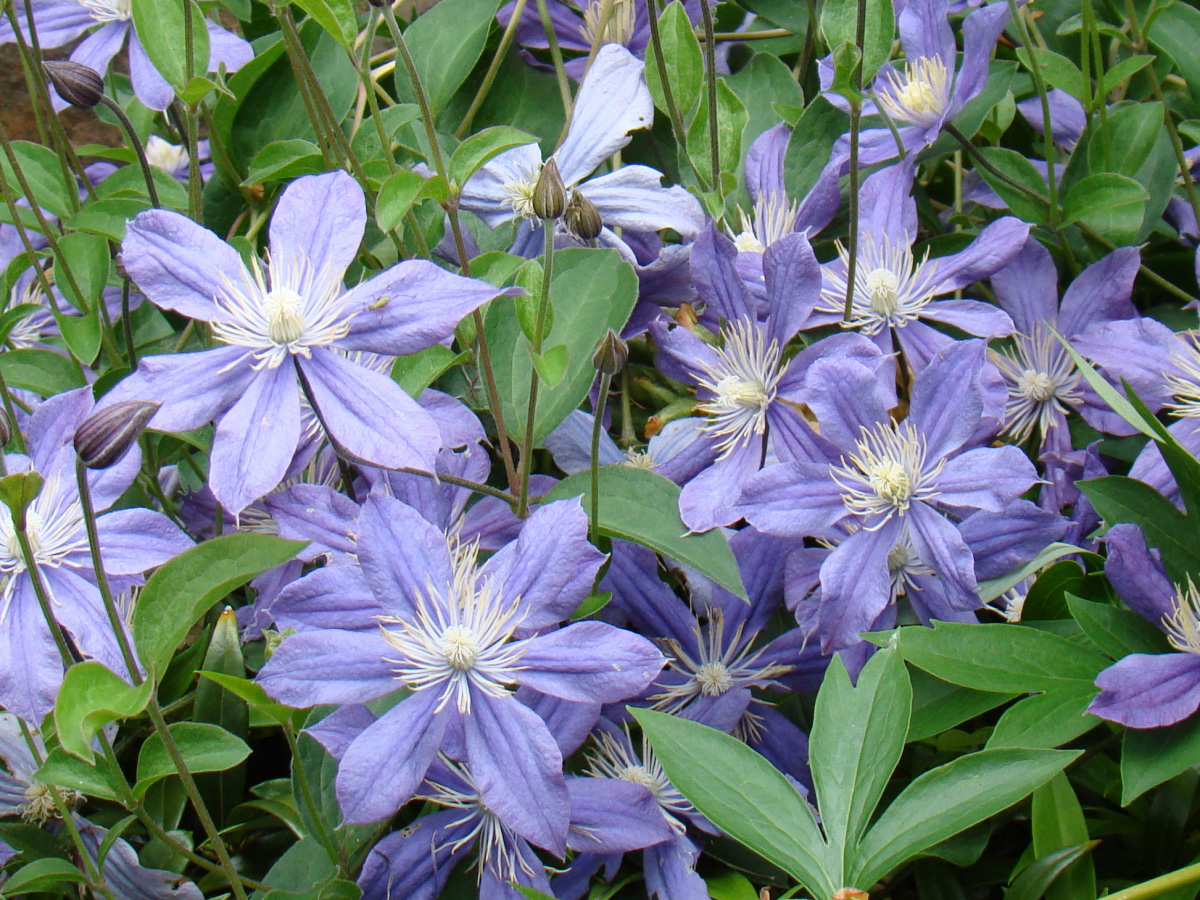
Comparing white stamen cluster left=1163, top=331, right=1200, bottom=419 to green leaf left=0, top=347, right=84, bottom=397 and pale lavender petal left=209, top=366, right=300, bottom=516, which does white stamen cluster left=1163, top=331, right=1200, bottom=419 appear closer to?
pale lavender petal left=209, top=366, right=300, bottom=516

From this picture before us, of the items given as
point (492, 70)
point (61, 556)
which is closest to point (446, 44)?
point (492, 70)

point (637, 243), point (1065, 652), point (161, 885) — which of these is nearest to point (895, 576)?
point (1065, 652)

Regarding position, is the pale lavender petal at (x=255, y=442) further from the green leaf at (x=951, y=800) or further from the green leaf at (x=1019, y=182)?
the green leaf at (x=1019, y=182)

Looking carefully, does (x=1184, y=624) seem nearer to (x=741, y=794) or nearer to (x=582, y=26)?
(x=741, y=794)

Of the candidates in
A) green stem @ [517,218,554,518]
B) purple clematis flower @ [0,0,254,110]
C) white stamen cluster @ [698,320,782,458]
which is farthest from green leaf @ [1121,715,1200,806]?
purple clematis flower @ [0,0,254,110]

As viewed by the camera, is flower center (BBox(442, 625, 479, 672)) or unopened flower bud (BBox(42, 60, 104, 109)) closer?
flower center (BBox(442, 625, 479, 672))

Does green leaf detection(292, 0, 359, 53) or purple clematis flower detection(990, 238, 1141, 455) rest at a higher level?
green leaf detection(292, 0, 359, 53)
